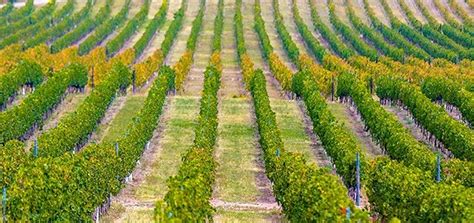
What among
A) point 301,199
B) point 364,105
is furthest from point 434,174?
point 364,105

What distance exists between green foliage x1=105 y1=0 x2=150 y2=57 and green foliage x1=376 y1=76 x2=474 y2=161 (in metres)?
38.6

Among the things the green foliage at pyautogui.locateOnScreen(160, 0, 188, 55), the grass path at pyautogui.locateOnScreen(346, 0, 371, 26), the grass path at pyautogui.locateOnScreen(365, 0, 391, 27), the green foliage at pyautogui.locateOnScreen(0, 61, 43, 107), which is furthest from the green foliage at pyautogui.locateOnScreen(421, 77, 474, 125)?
the grass path at pyautogui.locateOnScreen(346, 0, 371, 26)

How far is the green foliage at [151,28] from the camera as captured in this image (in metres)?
97.1

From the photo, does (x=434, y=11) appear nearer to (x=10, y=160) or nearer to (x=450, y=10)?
(x=450, y=10)

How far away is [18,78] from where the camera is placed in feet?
225

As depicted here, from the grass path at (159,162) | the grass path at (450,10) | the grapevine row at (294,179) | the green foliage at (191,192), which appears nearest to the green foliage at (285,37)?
the grass path at (159,162)

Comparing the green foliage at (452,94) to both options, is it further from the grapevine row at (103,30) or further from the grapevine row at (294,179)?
the grapevine row at (103,30)

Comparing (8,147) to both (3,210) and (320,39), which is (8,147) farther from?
(320,39)

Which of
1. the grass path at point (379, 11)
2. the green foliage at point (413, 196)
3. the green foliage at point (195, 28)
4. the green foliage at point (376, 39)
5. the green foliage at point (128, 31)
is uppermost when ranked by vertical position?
the green foliage at point (413, 196)

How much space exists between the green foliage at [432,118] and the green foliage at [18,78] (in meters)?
31.0

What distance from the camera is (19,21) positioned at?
377 ft

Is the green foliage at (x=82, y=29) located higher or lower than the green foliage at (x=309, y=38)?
lower

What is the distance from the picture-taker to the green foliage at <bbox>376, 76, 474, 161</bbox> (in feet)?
154

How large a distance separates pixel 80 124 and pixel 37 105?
734 centimetres
